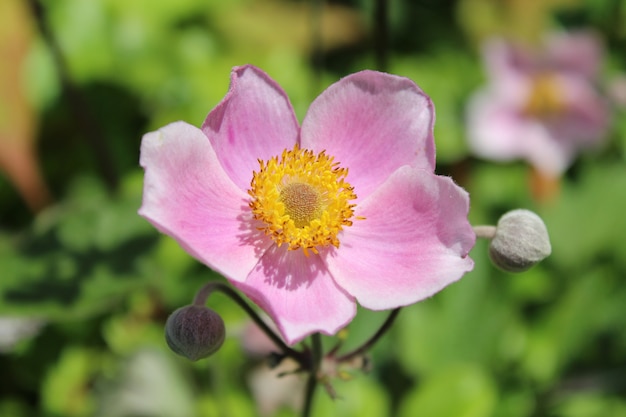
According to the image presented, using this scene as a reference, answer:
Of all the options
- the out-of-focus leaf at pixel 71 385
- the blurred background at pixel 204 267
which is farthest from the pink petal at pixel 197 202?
the out-of-focus leaf at pixel 71 385

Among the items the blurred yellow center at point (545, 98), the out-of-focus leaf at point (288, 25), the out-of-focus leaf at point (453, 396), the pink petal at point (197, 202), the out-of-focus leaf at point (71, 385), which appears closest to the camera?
the pink petal at point (197, 202)

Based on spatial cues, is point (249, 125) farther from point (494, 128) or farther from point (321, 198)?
point (494, 128)

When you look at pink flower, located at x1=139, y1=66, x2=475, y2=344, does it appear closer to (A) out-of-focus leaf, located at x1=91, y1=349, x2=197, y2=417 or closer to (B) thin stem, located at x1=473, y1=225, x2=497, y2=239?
(B) thin stem, located at x1=473, y1=225, x2=497, y2=239

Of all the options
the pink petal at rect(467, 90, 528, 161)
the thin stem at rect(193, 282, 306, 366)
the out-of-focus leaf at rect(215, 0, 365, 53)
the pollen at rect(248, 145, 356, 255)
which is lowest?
the pink petal at rect(467, 90, 528, 161)

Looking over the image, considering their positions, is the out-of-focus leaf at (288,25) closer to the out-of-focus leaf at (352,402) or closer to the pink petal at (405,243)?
the out-of-focus leaf at (352,402)

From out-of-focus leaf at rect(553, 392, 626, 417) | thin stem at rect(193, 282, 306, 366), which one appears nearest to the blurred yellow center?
out-of-focus leaf at rect(553, 392, 626, 417)

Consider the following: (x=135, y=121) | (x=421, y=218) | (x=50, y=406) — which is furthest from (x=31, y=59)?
(x=421, y=218)
